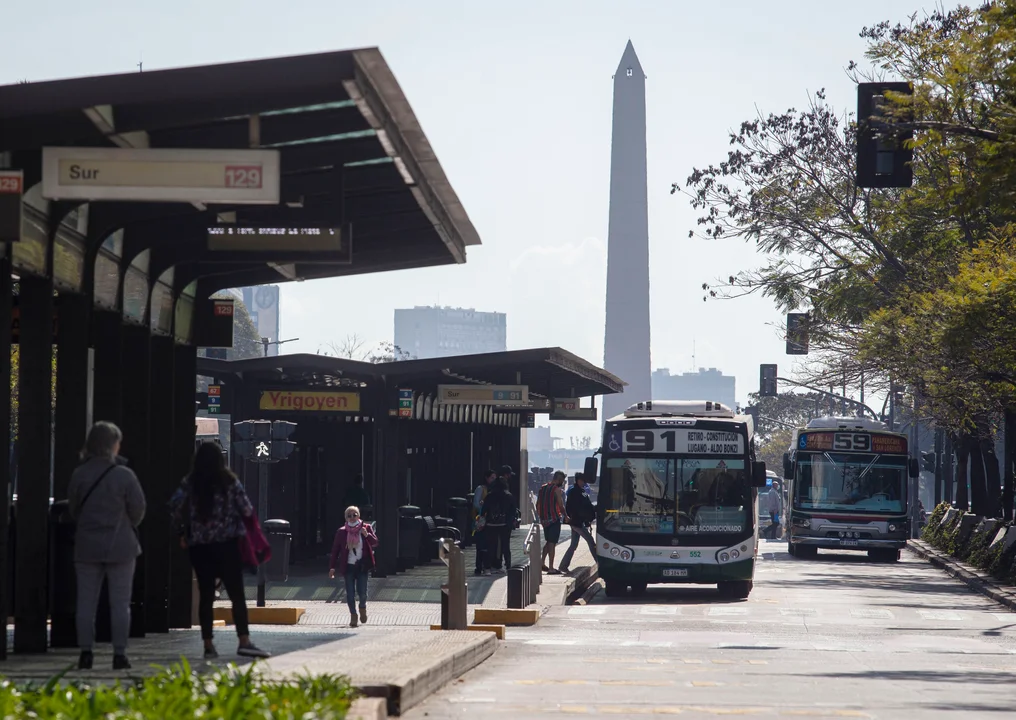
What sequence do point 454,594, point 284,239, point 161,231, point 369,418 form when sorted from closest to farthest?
point 284,239 < point 161,231 < point 454,594 < point 369,418

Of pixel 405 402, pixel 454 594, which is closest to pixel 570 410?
pixel 405 402

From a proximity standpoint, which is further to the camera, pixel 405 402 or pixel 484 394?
pixel 484 394

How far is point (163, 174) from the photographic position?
1023 centimetres

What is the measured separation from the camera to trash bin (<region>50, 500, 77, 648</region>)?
1195 centimetres

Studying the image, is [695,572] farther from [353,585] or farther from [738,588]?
[353,585]

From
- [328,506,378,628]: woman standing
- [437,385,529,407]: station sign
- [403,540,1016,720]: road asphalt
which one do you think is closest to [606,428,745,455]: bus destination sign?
[403,540,1016,720]: road asphalt

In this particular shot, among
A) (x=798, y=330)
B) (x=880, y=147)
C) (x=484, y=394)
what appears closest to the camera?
(x=880, y=147)

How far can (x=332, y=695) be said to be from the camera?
829 centimetres

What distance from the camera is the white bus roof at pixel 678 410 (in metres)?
26.7

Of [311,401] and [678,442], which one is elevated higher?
[311,401]

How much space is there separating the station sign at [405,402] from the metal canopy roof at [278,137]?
12288 mm

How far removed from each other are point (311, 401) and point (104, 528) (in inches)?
696

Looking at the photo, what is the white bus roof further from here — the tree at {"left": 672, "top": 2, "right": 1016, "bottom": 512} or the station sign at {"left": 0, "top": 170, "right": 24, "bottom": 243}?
the station sign at {"left": 0, "top": 170, "right": 24, "bottom": 243}

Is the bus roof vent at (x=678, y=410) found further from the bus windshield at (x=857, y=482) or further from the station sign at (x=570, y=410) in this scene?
the bus windshield at (x=857, y=482)
